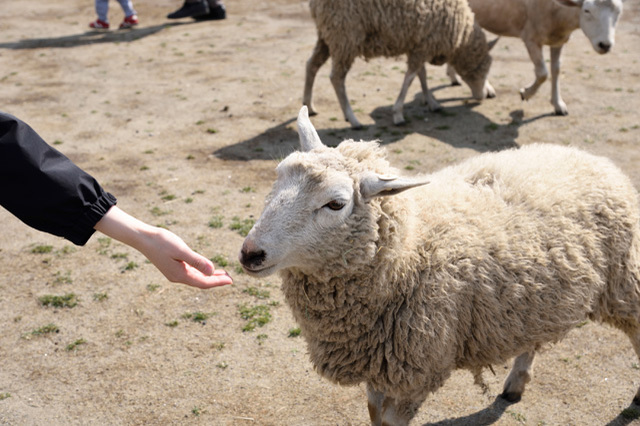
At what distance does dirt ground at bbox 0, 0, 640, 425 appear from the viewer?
13.0 feet

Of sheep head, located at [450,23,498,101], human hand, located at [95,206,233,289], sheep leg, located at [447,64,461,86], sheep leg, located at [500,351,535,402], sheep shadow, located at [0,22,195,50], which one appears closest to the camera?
human hand, located at [95,206,233,289]

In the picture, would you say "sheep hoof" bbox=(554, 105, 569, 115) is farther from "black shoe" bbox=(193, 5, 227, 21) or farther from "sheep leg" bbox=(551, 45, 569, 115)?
"black shoe" bbox=(193, 5, 227, 21)

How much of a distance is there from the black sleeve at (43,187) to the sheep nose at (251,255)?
78cm

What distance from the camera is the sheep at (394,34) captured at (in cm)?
773

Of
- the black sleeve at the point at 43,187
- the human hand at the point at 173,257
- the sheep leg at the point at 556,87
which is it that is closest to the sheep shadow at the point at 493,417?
the human hand at the point at 173,257

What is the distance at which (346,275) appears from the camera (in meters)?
3.01

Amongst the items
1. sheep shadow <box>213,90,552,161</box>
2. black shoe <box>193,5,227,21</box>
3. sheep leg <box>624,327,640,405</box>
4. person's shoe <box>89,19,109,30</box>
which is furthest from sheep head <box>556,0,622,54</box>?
person's shoe <box>89,19,109,30</box>

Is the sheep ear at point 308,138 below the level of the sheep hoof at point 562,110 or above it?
above

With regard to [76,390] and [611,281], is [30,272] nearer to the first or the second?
[76,390]

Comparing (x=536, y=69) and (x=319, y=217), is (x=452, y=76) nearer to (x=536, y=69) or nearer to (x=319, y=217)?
(x=536, y=69)

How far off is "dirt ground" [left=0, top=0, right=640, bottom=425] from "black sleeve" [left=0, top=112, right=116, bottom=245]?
2143mm

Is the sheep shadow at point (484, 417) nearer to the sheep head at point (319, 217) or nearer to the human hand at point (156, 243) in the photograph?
the sheep head at point (319, 217)

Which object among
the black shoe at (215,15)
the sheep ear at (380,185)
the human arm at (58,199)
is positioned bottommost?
the black shoe at (215,15)

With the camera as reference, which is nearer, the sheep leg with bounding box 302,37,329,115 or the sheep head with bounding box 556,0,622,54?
the sheep head with bounding box 556,0,622,54
